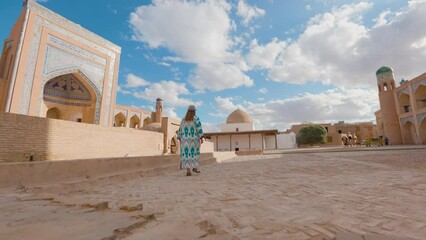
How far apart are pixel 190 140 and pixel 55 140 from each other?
653 centimetres

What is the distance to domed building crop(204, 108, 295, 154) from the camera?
99.0 feet

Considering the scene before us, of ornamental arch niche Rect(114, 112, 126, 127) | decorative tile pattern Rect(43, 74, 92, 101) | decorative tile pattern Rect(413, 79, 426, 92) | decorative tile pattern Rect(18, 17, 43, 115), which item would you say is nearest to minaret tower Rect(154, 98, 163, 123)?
ornamental arch niche Rect(114, 112, 126, 127)

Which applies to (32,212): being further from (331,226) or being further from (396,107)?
(396,107)

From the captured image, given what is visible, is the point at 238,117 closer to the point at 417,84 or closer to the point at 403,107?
the point at 403,107

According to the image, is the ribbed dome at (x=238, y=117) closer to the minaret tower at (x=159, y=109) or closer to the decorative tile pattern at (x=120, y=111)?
the minaret tower at (x=159, y=109)

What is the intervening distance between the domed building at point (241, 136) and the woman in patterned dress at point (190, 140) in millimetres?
23547

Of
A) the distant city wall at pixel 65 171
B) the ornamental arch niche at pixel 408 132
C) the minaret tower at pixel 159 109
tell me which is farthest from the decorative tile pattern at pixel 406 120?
the minaret tower at pixel 159 109

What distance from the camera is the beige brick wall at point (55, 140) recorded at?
706 cm

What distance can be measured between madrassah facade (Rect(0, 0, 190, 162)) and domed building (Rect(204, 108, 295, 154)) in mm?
12987

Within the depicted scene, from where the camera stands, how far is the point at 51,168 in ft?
11.0

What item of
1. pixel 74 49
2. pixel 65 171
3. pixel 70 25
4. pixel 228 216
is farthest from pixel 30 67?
pixel 228 216

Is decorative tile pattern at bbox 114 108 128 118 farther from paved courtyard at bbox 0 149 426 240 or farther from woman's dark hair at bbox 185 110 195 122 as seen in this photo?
paved courtyard at bbox 0 149 426 240

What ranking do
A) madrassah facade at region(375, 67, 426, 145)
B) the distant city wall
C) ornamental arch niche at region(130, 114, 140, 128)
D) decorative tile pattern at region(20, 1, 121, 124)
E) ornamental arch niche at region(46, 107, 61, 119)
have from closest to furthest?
1. the distant city wall
2. decorative tile pattern at region(20, 1, 121, 124)
3. ornamental arch niche at region(46, 107, 61, 119)
4. madrassah facade at region(375, 67, 426, 145)
5. ornamental arch niche at region(130, 114, 140, 128)

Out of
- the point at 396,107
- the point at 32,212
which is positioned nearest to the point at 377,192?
the point at 32,212
